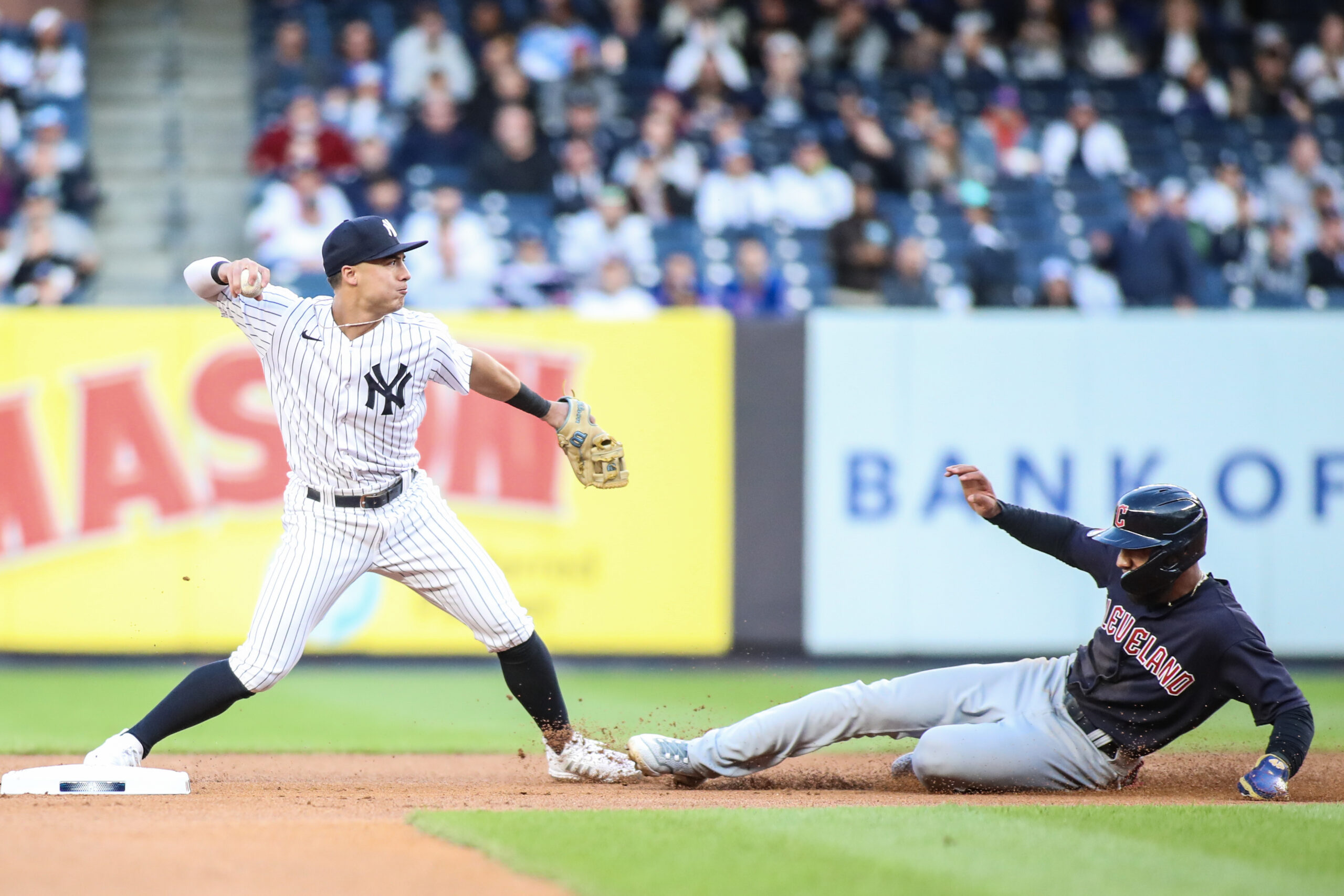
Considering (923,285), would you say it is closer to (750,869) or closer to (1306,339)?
(1306,339)

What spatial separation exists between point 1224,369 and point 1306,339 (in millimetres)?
513

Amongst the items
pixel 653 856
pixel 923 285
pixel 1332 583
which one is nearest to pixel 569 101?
pixel 923 285

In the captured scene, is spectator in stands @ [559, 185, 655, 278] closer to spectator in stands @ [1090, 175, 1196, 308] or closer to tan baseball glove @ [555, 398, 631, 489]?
spectator in stands @ [1090, 175, 1196, 308]

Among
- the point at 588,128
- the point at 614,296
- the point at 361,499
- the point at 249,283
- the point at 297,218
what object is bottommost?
the point at 361,499

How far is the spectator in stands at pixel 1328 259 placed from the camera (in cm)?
1204

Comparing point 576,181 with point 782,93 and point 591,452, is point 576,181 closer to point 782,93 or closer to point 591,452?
point 782,93

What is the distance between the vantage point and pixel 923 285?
1085 centimetres

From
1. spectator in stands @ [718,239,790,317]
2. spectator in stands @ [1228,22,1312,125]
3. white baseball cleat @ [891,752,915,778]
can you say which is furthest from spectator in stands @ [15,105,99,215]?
spectator in stands @ [1228,22,1312,125]

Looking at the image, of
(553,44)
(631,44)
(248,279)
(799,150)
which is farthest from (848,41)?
(248,279)

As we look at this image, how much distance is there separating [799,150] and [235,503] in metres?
5.34

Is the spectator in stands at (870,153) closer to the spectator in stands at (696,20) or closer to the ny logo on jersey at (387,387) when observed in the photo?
the spectator in stands at (696,20)

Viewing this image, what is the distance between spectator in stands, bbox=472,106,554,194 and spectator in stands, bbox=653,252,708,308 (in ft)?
5.16

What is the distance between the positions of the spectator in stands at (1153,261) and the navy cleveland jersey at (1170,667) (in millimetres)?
6587

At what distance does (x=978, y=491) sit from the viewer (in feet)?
17.8
